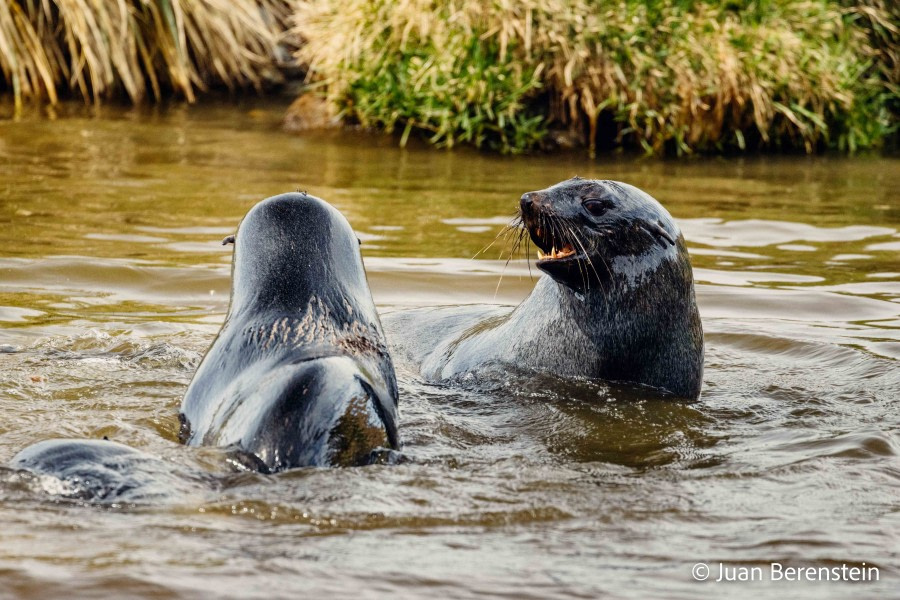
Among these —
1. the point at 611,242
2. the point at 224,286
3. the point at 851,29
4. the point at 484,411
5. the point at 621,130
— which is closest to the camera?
the point at 484,411

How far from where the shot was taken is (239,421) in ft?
11.0

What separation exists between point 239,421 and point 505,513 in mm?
744

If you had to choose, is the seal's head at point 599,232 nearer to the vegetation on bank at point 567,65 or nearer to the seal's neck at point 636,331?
the seal's neck at point 636,331

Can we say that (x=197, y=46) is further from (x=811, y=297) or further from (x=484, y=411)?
(x=484, y=411)

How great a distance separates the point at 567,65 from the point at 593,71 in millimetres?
273

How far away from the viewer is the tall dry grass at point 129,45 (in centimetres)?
1252

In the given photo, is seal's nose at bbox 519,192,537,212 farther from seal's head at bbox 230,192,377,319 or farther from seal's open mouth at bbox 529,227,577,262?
seal's head at bbox 230,192,377,319

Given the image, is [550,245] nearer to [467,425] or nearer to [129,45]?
[467,425]

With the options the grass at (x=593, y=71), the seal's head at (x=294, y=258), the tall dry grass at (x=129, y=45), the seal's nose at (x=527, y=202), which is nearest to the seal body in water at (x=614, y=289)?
the seal's nose at (x=527, y=202)

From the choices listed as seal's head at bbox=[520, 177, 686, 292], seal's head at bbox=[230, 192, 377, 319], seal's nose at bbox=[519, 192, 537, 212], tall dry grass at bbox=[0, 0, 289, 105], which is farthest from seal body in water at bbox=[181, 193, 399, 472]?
tall dry grass at bbox=[0, 0, 289, 105]

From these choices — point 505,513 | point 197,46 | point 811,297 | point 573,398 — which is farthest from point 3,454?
point 197,46

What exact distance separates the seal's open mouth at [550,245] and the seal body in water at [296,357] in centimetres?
105

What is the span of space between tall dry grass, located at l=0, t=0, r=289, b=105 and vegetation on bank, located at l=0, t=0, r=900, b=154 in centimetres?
3

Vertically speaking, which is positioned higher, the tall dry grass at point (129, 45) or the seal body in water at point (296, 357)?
the tall dry grass at point (129, 45)
